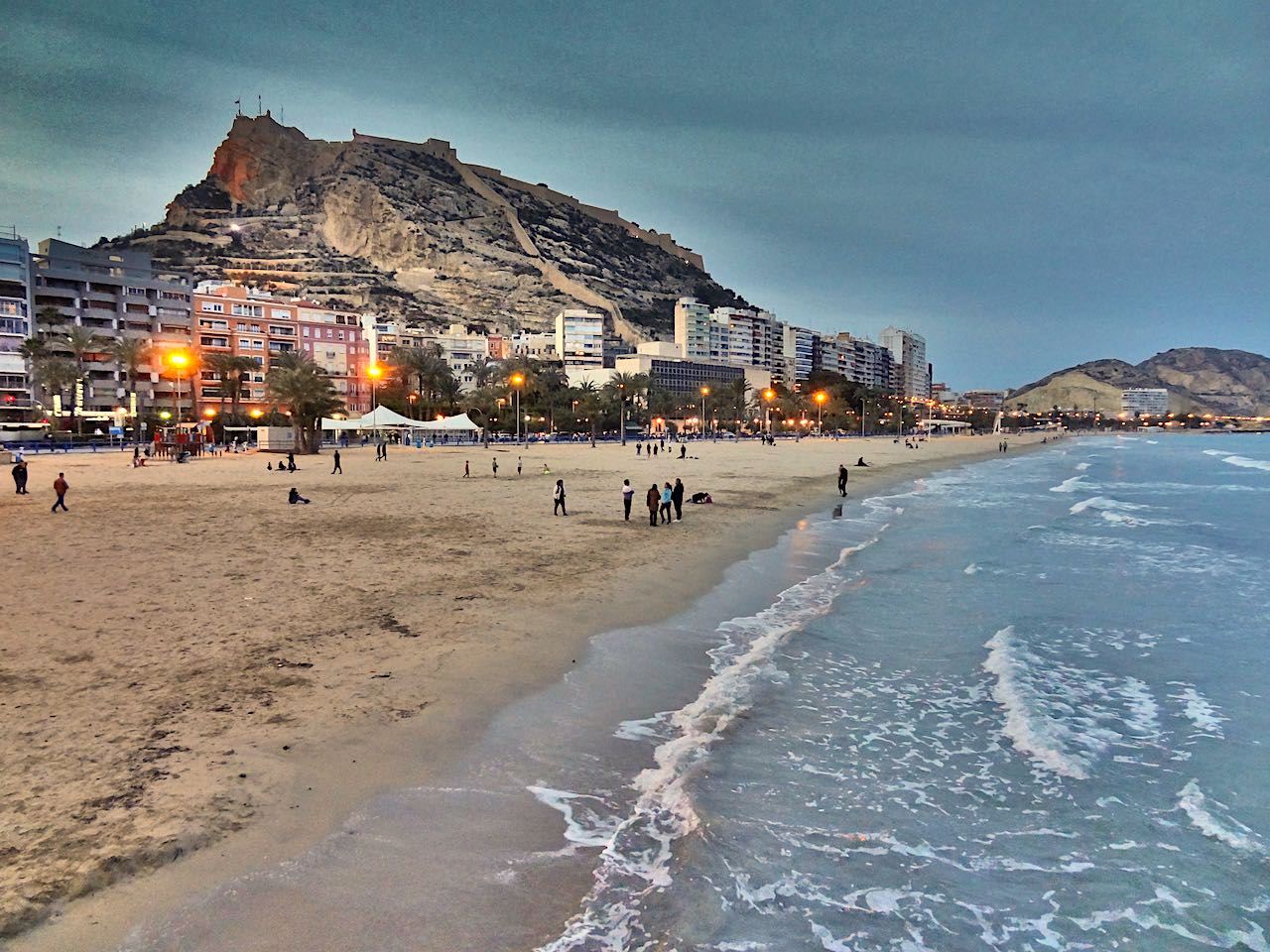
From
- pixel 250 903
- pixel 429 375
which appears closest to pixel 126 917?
pixel 250 903

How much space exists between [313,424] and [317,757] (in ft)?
185

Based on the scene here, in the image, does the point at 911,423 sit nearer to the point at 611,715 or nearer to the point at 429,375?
the point at 429,375

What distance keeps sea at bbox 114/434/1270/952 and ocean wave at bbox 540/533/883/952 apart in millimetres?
26

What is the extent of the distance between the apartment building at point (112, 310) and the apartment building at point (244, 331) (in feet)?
7.14

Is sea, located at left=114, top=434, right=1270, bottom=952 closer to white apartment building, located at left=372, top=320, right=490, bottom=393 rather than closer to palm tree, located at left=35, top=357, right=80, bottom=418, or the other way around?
palm tree, located at left=35, top=357, right=80, bottom=418

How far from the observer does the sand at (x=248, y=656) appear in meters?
5.12

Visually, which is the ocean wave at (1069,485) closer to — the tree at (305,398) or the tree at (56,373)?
the tree at (305,398)

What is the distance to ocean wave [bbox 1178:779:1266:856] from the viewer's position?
588cm

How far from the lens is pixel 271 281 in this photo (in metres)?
196

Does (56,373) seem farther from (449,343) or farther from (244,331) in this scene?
(449,343)

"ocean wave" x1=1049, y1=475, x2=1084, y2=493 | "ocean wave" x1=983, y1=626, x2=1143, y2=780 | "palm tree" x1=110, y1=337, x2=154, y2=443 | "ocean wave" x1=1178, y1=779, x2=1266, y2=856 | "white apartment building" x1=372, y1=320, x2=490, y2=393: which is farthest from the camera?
"white apartment building" x1=372, y1=320, x2=490, y2=393

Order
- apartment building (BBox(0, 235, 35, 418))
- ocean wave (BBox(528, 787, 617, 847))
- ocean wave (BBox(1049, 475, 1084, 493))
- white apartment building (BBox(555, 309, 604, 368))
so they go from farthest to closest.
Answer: white apartment building (BBox(555, 309, 604, 368)) → apartment building (BBox(0, 235, 35, 418)) → ocean wave (BBox(1049, 475, 1084, 493)) → ocean wave (BBox(528, 787, 617, 847))

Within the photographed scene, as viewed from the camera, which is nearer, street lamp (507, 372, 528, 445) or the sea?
the sea

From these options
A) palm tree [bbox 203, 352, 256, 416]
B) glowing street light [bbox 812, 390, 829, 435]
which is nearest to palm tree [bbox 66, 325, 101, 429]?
palm tree [bbox 203, 352, 256, 416]
